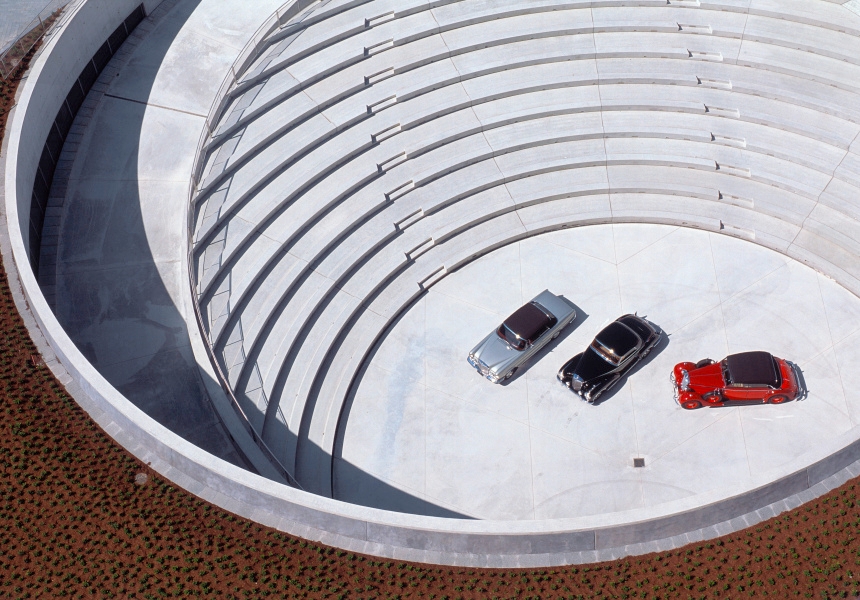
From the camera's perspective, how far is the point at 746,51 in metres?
27.9

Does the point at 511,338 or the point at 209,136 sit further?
the point at 511,338

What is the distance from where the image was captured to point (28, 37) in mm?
23125

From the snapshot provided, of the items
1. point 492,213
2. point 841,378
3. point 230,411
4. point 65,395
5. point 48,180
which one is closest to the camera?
point 65,395

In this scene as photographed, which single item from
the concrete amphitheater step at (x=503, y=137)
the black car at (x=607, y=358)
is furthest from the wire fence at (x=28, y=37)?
the black car at (x=607, y=358)

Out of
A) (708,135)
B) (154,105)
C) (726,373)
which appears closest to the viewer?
(726,373)

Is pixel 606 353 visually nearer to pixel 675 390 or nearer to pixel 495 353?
pixel 675 390

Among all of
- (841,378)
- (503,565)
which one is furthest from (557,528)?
(841,378)

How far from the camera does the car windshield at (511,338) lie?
24.6 m

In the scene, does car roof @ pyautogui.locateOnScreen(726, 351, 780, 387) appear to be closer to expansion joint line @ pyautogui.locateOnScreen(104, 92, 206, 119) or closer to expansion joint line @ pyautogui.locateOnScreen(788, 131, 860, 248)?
expansion joint line @ pyautogui.locateOnScreen(788, 131, 860, 248)

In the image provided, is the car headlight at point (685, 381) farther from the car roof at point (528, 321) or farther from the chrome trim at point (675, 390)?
the car roof at point (528, 321)

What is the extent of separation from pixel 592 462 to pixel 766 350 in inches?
231

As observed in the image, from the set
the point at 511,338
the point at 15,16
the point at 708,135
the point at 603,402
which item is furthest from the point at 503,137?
the point at 15,16

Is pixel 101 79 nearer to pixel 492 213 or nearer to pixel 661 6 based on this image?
pixel 492 213

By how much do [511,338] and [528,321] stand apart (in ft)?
2.14
